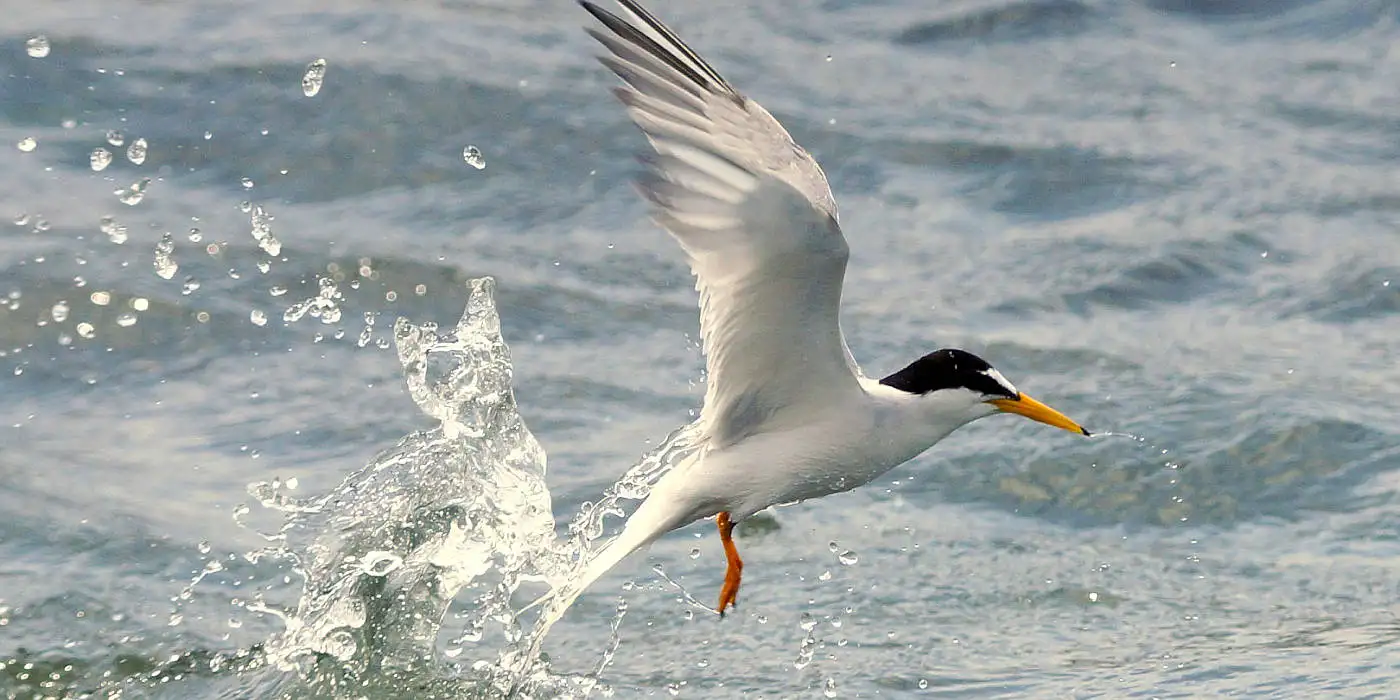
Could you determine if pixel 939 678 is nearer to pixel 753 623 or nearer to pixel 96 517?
pixel 753 623

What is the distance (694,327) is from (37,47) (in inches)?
175

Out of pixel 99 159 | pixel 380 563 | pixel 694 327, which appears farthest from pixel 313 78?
pixel 380 563

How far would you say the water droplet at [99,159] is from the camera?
955cm

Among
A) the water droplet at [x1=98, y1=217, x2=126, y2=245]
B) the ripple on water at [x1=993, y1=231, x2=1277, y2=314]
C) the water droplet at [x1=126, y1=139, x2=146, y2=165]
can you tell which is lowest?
the water droplet at [x1=98, y1=217, x2=126, y2=245]

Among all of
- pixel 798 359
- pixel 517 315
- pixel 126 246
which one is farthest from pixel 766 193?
pixel 126 246

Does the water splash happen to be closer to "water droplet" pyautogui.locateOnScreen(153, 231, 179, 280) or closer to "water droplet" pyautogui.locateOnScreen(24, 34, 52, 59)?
"water droplet" pyautogui.locateOnScreen(153, 231, 179, 280)

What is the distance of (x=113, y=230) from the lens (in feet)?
29.5

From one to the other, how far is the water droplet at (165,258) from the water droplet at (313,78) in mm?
1526

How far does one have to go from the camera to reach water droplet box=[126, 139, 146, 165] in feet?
31.4

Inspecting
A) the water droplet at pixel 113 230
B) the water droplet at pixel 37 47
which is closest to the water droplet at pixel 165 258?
the water droplet at pixel 113 230

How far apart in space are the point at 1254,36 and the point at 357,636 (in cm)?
851

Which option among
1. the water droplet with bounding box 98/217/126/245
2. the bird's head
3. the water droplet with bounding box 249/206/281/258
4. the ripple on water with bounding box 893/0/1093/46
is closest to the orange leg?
the bird's head

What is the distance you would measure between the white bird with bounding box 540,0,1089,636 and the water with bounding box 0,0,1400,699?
41.6 inches

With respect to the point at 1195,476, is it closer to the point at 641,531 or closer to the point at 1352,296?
the point at 1352,296
